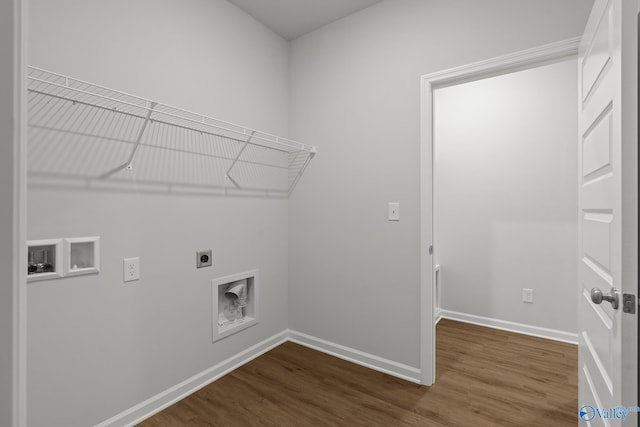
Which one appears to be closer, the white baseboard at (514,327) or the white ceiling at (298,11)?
the white ceiling at (298,11)

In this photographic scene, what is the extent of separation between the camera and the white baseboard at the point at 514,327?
2.73m

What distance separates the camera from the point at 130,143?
1.71 metres

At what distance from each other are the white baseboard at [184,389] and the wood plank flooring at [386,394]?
1.7 inches

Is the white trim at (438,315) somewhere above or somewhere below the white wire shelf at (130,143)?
below

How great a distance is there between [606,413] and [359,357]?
5.03 feet

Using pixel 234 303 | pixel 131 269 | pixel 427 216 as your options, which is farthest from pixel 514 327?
pixel 131 269

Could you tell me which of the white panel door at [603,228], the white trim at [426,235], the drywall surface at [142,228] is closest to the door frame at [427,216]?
the white trim at [426,235]

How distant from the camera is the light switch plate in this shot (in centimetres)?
220

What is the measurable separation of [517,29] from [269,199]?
1.92m

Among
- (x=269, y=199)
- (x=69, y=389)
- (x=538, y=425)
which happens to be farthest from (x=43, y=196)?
(x=538, y=425)

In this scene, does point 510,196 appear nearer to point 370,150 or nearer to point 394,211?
point 394,211

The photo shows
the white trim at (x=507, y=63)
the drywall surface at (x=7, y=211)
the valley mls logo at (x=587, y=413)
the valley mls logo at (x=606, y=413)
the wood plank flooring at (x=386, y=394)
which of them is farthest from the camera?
the wood plank flooring at (x=386, y=394)

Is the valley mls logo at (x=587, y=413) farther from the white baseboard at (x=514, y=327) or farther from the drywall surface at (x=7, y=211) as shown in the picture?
the drywall surface at (x=7, y=211)

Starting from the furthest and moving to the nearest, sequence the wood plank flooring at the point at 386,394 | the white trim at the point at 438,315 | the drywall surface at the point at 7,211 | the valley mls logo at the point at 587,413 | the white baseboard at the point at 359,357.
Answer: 1. the white trim at the point at 438,315
2. the white baseboard at the point at 359,357
3. the wood plank flooring at the point at 386,394
4. the valley mls logo at the point at 587,413
5. the drywall surface at the point at 7,211
